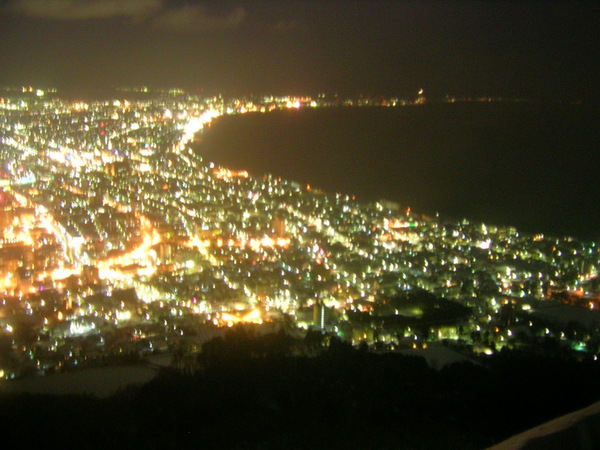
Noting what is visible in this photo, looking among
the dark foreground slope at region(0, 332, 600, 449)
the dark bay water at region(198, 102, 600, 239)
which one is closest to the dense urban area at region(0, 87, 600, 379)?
the dark foreground slope at region(0, 332, 600, 449)

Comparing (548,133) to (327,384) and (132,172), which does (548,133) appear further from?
(327,384)

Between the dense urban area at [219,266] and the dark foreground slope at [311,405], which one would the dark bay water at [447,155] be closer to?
the dense urban area at [219,266]

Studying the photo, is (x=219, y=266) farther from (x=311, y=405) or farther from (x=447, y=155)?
(x=447, y=155)

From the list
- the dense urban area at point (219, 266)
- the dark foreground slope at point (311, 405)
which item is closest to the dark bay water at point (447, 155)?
the dense urban area at point (219, 266)

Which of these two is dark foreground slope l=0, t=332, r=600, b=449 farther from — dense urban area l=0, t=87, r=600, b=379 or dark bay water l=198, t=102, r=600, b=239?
dark bay water l=198, t=102, r=600, b=239

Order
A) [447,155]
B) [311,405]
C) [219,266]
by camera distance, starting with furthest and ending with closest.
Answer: [447,155] < [219,266] < [311,405]

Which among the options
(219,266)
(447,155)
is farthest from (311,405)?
(447,155)
